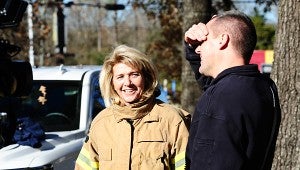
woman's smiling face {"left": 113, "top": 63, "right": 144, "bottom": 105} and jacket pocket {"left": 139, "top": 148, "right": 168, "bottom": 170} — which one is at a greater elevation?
woman's smiling face {"left": 113, "top": 63, "right": 144, "bottom": 105}

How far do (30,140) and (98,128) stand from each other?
5.37ft

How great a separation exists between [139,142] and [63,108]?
9.63ft

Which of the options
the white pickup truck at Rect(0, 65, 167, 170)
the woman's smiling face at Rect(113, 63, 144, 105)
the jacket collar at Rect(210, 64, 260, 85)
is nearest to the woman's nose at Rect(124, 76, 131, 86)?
the woman's smiling face at Rect(113, 63, 144, 105)

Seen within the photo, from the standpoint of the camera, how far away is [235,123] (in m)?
2.38

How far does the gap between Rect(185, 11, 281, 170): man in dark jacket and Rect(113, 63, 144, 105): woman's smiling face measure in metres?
0.82

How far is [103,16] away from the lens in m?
46.8

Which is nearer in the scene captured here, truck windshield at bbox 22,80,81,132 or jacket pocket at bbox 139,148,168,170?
jacket pocket at bbox 139,148,168,170

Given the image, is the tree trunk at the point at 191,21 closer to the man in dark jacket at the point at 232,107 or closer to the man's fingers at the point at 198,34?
the man's fingers at the point at 198,34

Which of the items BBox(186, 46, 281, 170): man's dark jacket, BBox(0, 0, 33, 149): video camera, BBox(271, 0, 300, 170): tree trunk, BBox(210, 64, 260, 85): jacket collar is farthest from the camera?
BBox(271, 0, 300, 170): tree trunk

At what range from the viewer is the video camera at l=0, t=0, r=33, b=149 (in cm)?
483

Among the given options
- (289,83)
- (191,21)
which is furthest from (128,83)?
(191,21)

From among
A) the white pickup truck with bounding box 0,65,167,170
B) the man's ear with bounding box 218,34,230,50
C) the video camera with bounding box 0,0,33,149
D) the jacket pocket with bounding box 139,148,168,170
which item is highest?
the man's ear with bounding box 218,34,230,50

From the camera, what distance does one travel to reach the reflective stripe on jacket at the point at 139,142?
10.6 ft

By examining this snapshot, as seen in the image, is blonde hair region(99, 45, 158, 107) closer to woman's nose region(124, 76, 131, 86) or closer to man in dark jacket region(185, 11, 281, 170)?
woman's nose region(124, 76, 131, 86)
